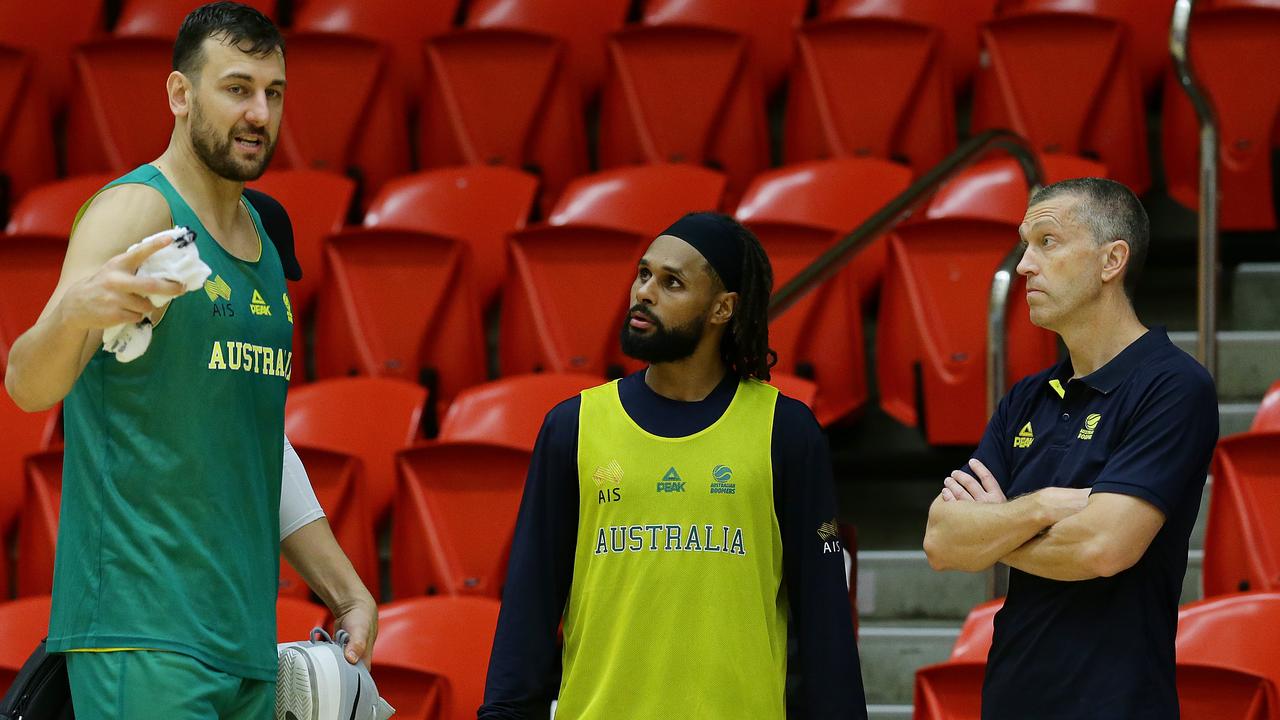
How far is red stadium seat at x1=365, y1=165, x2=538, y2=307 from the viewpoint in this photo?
518 centimetres

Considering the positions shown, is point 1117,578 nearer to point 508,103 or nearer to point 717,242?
point 717,242

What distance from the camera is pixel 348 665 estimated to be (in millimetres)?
2281

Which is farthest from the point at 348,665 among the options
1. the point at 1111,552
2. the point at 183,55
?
the point at 1111,552

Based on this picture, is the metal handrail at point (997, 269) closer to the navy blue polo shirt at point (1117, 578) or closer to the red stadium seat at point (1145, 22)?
the navy blue polo shirt at point (1117, 578)

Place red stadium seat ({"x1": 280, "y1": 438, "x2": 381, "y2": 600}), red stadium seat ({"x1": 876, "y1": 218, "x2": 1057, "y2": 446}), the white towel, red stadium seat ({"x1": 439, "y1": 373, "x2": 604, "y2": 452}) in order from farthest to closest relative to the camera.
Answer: red stadium seat ({"x1": 876, "y1": 218, "x2": 1057, "y2": 446})
red stadium seat ({"x1": 439, "y1": 373, "x2": 604, "y2": 452})
red stadium seat ({"x1": 280, "y1": 438, "x2": 381, "y2": 600})
the white towel

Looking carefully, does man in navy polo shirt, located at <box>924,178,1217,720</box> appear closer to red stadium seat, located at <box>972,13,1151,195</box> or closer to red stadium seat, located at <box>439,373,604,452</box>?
red stadium seat, located at <box>439,373,604,452</box>

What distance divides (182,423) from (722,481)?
77cm

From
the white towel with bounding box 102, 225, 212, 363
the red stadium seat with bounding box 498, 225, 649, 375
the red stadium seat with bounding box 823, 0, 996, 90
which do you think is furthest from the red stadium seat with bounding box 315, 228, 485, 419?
the white towel with bounding box 102, 225, 212, 363

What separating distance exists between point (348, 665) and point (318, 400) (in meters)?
2.24

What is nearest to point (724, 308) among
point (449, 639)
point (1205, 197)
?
point (449, 639)

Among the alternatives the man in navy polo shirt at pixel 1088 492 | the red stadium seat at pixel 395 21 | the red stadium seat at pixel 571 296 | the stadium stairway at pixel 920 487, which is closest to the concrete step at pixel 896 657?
the stadium stairway at pixel 920 487

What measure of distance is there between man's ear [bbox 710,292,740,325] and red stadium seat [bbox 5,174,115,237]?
3074 mm

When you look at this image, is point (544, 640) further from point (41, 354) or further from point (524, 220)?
point (524, 220)

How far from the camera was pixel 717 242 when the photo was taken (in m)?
2.58
